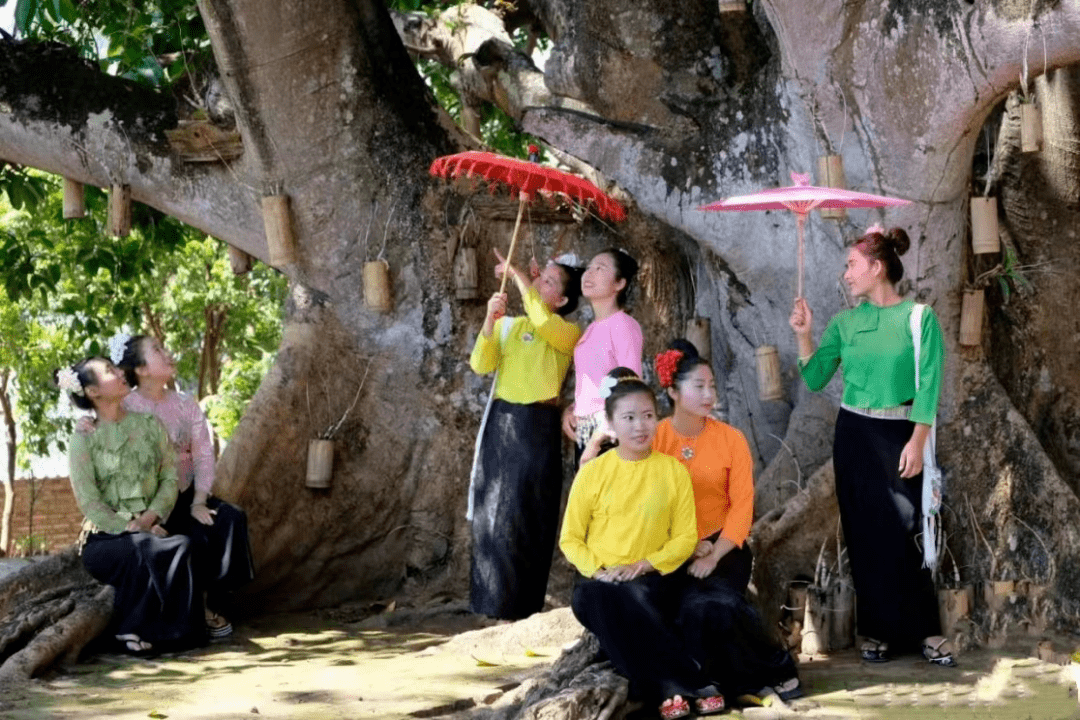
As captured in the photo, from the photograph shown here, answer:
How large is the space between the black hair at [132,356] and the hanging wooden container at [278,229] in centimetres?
107

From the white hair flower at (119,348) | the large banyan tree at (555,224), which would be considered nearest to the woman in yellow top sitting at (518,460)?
the large banyan tree at (555,224)

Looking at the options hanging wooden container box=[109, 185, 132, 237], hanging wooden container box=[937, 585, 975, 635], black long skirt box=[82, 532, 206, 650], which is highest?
hanging wooden container box=[109, 185, 132, 237]

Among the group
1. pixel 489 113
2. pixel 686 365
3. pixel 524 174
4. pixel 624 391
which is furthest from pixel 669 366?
pixel 489 113

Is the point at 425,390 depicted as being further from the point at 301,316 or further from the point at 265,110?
the point at 265,110

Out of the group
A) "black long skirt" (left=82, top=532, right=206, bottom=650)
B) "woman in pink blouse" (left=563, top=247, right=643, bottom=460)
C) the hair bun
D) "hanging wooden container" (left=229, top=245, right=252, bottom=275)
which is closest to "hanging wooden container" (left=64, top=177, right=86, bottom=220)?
"hanging wooden container" (left=229, top=245, right=252, bottom=275)

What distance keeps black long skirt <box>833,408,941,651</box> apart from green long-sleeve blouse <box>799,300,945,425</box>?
0.12 m

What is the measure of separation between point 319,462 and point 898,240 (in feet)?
10.4

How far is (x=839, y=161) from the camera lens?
6.75 metres

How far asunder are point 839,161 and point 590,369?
1.42 m

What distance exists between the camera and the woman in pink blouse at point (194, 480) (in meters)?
7.06

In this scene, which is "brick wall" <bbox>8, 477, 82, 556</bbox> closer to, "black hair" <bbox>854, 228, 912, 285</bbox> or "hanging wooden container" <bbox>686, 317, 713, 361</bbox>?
"hanging wooden container" <bbox>686, 317, 713, 361</bbox>

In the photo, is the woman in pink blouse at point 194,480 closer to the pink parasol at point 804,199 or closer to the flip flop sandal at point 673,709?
the flip flop sandal at point 673,709

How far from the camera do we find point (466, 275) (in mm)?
7996

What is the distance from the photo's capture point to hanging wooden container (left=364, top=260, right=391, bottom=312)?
795 cm
